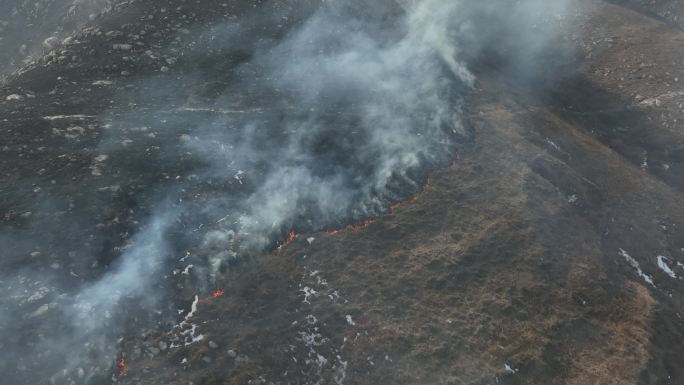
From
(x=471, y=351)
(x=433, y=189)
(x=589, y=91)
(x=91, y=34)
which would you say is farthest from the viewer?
(x=589, y=91)

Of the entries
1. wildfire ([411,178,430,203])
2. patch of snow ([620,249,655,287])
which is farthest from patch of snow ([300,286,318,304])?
patch of snow ([620,249,655,287])

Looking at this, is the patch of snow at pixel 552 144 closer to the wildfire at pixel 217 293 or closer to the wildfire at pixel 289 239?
the wildfire at pixel 289 239

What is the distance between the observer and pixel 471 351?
10.2m

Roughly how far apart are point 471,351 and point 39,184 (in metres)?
11.4

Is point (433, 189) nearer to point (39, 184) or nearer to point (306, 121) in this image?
point (306, 121)

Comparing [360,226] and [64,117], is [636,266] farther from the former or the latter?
[64,117]

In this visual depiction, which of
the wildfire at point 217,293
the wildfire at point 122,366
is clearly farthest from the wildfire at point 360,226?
the wildfire at point 122,366

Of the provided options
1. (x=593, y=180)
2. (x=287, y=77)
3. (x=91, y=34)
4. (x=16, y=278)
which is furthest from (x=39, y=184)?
(x=593, y=180)

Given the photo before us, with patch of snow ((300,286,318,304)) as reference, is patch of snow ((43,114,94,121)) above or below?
above

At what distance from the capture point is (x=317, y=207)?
42.6 ft

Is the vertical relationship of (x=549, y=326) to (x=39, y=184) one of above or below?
below

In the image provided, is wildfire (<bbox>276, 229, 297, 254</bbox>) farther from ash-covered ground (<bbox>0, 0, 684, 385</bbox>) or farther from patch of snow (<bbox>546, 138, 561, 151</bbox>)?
patch of snow (<bbox>546, 138, 561, 151</bbox>)

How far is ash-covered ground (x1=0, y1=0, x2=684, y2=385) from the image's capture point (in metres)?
9.97

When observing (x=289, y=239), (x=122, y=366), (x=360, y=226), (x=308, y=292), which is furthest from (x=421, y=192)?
(x=122, y=366)
